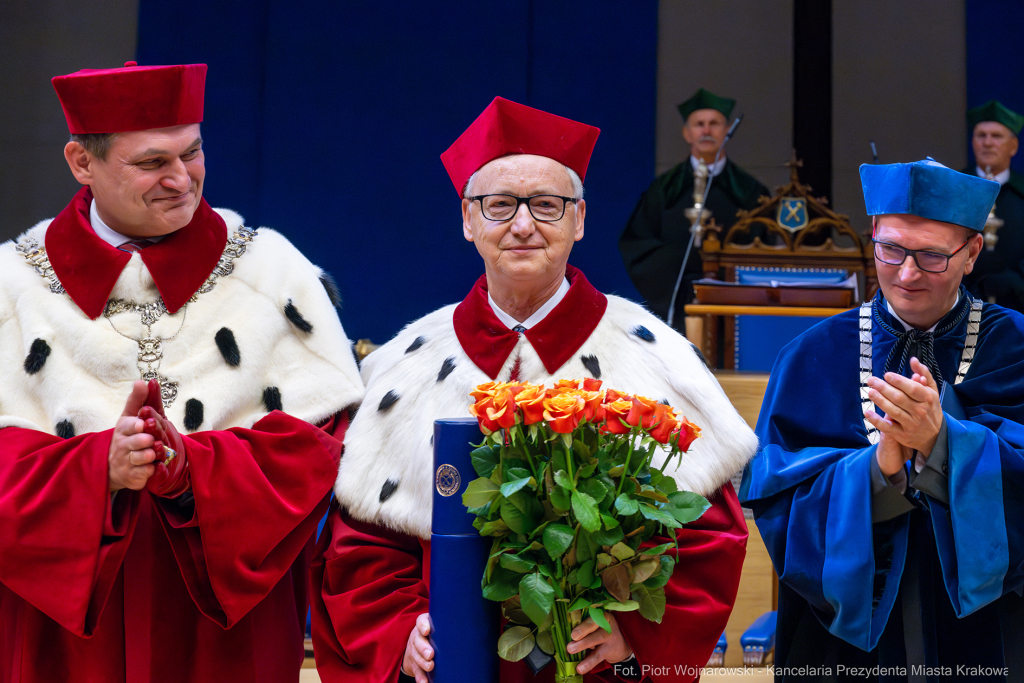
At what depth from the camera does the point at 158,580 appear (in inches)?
83.8

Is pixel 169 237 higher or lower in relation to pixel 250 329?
higher

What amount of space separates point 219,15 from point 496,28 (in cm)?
189

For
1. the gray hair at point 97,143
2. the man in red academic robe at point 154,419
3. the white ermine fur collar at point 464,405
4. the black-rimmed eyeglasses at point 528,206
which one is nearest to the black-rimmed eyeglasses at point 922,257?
the white ermine fur collar at point 464,405

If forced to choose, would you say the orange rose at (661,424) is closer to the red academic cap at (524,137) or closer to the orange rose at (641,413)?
the orange rose at (641,413)

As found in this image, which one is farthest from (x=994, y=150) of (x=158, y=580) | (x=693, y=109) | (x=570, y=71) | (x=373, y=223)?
(x=158, y=580)

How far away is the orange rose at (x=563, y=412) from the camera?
1.59 metres

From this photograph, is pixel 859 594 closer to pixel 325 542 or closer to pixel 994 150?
pixel 325 542

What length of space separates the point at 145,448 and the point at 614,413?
94 cm

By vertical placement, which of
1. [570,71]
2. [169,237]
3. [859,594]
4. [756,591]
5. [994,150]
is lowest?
[756,591]

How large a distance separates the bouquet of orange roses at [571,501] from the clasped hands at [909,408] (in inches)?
20.9

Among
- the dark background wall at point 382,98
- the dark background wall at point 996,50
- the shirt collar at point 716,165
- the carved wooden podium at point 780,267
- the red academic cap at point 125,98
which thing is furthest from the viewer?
the dark background wall at point 996,50

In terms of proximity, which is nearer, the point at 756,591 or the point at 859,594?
the point at 859,594

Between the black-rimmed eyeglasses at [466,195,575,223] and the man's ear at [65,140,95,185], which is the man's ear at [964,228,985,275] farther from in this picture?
the man's ear at [65,140,95,185]

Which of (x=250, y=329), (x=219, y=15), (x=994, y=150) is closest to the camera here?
(x=250, y=329)
